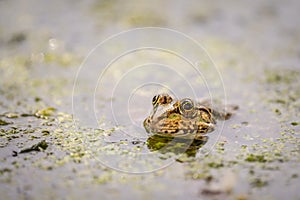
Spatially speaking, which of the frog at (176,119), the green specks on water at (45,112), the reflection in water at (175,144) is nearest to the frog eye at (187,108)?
the frog at (176,119)

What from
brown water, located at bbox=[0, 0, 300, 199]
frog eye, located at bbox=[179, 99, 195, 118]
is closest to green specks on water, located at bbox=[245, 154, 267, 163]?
brown water, located at bbox=[0, 0, 300, 199]

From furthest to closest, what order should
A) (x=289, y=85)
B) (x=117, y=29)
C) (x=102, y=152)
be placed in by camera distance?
(x=117, y=29)
(x=289, y=85)
(x=102, y=152)

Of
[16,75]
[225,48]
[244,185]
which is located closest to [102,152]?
[244,185]

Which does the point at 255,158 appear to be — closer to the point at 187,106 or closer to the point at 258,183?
the point at 258,183

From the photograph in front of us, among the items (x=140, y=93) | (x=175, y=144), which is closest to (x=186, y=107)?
(x=175, y=144)

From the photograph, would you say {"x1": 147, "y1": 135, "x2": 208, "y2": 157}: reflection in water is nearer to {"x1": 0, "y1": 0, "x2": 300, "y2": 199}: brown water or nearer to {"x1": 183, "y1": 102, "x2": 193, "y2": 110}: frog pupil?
{"x1": 0, "y1": 0, "x2": 300, "y2": 199}: brown water

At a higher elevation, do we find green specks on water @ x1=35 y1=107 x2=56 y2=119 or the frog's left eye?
green specks on water @ x1=35 y1=107 x2=56 y2=119

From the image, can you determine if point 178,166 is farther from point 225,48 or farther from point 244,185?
point 225,48
